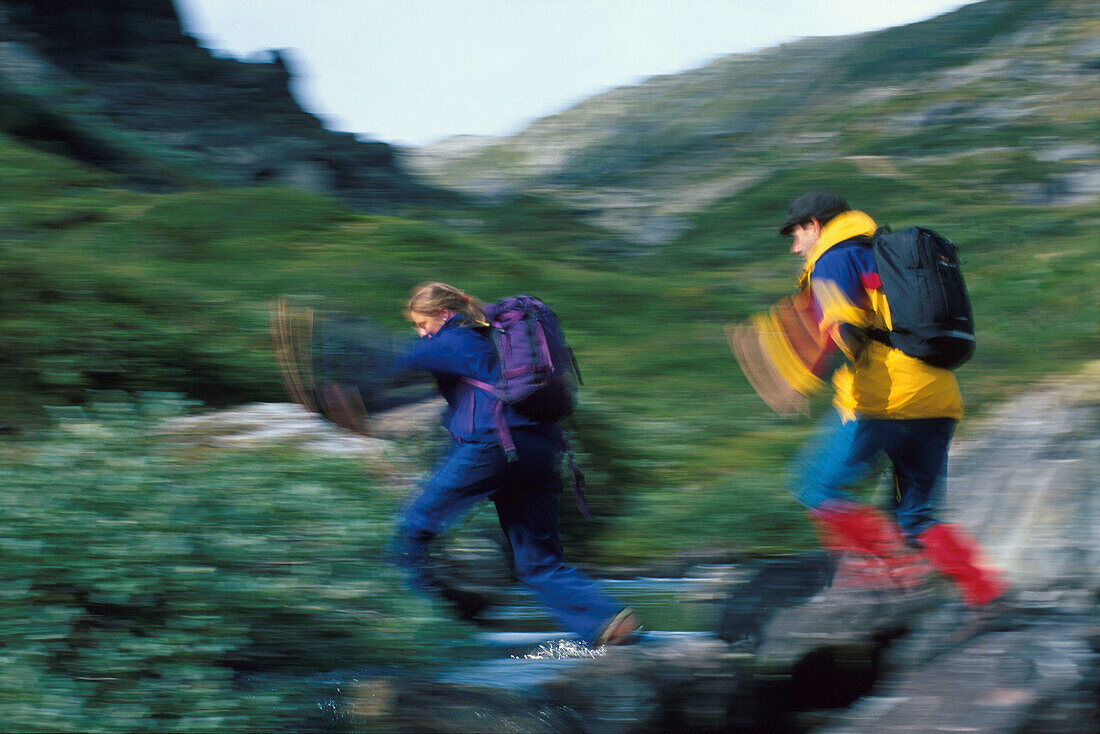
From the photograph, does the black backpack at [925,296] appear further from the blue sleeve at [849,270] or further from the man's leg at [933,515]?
the man's leg at [933,515]

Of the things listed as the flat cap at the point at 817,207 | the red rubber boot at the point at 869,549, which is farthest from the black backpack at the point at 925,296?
the red rubber boot at the point at 869,549

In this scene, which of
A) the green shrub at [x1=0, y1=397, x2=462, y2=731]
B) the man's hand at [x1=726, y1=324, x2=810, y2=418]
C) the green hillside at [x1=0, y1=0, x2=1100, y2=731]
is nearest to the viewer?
the green shrub at [x1=0, y1=397, x2=462, y2=731]

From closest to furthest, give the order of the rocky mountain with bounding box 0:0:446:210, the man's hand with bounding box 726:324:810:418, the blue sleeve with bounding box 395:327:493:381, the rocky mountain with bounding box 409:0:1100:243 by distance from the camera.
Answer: the blue sleeve with bounding box 395:327:493:381, the man's hand with bounding box 726:324:810:418, the rocky mountain with bounding box 0:0:446:210, the rocky mountain with bounding box 409:0:1100:243

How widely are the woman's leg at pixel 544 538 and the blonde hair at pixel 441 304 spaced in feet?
1.49

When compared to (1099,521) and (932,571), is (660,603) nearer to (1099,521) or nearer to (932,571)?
(932,571)

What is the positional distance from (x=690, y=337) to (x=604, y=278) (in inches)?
95.0

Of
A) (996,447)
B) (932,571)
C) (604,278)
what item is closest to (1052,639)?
(932,571)

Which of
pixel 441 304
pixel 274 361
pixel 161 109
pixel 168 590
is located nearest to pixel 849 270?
pixel 441 304

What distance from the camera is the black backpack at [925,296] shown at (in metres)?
3.61

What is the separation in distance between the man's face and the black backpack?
0.26 meters

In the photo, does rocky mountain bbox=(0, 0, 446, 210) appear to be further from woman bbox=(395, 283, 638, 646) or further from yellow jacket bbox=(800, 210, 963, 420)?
yellow jacket bbox=(800, 210, 963, 420)

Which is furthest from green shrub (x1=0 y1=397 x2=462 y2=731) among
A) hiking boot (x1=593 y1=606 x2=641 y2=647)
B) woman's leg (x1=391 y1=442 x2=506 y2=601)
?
hiking boot (x1=593 y1=606 x2=641 y2=647)

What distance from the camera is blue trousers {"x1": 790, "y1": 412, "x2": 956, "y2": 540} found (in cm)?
382

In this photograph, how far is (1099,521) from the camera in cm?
439
